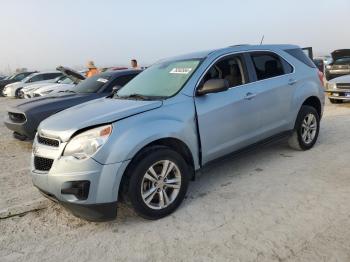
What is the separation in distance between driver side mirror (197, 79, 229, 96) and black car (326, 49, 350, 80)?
48.8ft

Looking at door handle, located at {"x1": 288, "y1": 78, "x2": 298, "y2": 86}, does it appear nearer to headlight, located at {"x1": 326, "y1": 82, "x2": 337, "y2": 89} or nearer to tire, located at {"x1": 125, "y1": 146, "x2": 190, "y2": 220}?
tire, located at {"x1": 125, "y1": 146, "x2": 190, "y2": 220}

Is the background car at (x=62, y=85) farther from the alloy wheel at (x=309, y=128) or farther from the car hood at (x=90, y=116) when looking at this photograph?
the alloy wheel at (x=309, y=128)

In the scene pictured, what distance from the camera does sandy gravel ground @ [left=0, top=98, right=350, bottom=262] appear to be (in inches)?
126

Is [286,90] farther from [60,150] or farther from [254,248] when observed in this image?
[60,150]

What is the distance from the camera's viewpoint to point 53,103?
24.0ft

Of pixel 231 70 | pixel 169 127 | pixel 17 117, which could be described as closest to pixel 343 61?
pixel 231 70

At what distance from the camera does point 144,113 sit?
12.6 ft

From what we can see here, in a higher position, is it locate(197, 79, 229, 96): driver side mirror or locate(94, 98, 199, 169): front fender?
locate(197, 79, 229, 96): driver side mirror

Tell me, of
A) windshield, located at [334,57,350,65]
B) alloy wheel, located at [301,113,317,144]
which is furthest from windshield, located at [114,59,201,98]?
windshield, located at [334,57,350,65]

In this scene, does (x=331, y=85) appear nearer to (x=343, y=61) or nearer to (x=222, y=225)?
(x=343, y=61)

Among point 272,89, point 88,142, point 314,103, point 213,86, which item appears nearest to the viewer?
point 88,142

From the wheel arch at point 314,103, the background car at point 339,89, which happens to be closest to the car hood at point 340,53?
the background car at point 339,89

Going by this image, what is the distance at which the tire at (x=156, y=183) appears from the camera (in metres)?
3.63

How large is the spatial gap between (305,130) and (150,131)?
3226 mm
